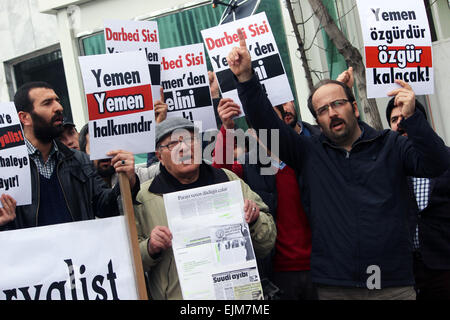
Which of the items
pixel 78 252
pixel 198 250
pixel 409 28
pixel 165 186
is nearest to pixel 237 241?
pixel 198 250

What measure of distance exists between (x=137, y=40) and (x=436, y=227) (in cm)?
259

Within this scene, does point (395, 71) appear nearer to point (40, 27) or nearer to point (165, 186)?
point (165, 186)

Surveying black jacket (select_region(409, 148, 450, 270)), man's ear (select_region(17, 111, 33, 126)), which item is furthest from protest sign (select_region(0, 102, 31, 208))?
black jacket (select_region(409, 148, 450, 270))

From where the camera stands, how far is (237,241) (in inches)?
136

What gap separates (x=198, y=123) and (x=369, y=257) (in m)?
1.75

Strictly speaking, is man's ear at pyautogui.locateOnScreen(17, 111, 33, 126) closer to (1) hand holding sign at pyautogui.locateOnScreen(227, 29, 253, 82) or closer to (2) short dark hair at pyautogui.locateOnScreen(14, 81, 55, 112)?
(2) short dark hair at pyautogui.locateOnScreen(14, 81, 55, 112)

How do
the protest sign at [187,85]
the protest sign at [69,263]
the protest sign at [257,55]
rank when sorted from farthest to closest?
the protest sign at [187,85]
the protest sign at [257,55]
the protest sign at [69,263]

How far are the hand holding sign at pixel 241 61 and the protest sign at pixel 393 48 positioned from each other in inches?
30.9

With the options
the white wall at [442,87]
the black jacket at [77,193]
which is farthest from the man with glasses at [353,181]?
the white wall at [442,87]

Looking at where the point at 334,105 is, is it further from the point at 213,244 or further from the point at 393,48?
the point at 213,244

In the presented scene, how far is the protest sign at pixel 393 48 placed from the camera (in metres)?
3.80

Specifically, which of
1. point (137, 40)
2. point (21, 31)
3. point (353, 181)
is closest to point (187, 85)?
point (137, 40)

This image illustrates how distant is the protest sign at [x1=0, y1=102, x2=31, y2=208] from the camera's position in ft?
11.5

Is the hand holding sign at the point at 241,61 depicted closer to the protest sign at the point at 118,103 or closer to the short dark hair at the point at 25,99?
the protest sign at the point at 118,103
